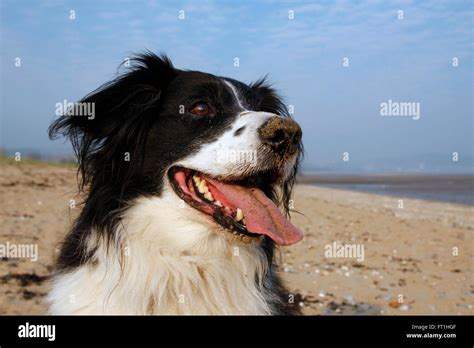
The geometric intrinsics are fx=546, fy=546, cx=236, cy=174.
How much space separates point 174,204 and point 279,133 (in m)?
0.86

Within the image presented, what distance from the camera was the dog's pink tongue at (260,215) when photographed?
142 inches

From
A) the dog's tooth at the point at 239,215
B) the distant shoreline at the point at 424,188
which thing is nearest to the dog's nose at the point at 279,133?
the dog's tooth at the point at 239,215

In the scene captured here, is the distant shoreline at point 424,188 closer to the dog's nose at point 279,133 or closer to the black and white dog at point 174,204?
the black and white dog at point 174,204

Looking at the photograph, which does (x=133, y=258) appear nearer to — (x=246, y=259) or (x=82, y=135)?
(x=246, y=259)

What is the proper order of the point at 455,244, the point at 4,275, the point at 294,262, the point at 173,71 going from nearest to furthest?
the point at 173,71 → the point at 4,275 → the point at 294,262 → the point at 455,244

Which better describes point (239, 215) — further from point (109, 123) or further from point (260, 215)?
point (109, 123)

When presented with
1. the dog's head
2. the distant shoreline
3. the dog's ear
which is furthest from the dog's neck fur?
the distant shoreline

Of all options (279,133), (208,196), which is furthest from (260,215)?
(279,133)

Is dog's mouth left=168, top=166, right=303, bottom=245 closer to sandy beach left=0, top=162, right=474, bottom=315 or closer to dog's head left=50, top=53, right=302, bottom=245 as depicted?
dog's head left=50, top=53, right=302, bottom=245

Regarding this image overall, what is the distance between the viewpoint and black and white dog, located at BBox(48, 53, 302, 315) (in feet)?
11.9

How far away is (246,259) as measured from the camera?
3809 millimetres

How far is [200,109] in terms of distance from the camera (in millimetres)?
4000
